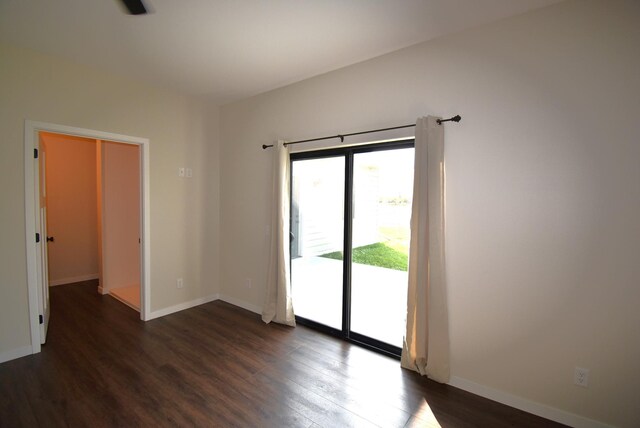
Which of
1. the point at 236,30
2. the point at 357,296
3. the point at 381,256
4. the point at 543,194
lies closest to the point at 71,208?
the point at 236,30

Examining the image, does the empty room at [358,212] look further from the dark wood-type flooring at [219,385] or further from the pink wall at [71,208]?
the pink wall at [71,208]

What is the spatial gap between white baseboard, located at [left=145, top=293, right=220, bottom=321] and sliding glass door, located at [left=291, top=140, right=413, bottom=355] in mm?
1449

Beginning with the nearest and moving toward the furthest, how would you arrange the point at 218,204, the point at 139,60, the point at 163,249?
the point at 139,60 < the point at 163,249 < the point at 218,204

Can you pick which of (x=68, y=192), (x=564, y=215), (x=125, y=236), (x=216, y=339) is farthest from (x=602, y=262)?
(x=68, y=192)

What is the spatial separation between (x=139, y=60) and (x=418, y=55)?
8.94 ft

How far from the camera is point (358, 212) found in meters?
2.96

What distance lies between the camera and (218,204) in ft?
13.7

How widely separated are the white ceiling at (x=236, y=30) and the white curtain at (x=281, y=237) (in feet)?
3.29

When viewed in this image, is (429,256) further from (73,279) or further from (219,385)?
(73,279)

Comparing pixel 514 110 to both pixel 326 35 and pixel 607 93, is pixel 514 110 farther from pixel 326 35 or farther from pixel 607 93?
pixel 326 35

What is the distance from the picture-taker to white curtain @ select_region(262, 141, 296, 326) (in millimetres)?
3249

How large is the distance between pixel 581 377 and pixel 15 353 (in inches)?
183

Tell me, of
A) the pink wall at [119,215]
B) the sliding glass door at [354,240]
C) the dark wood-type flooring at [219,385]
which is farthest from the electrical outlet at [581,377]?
the pink wall at [119,215]

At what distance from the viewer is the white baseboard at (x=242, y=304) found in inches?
147
